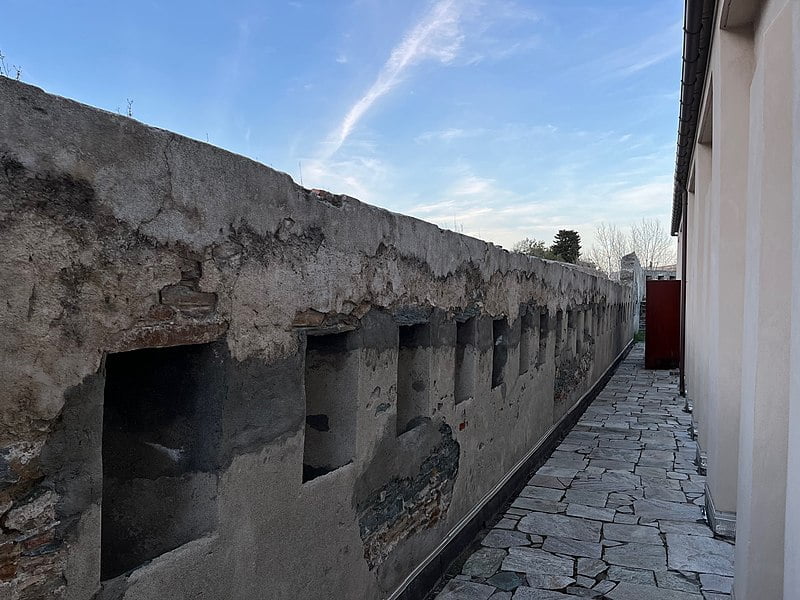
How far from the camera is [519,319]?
5832 mm

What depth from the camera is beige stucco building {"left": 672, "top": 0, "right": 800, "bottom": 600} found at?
7.84 feet

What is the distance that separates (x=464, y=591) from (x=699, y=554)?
1845 millimetres

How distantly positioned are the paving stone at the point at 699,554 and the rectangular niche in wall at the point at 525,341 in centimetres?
197

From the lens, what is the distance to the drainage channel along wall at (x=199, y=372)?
1.51m

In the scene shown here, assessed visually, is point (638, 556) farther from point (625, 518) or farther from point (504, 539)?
point (504, 539)

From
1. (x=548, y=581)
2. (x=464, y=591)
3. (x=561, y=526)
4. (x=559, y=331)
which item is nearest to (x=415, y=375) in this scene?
(x=464, y=591)

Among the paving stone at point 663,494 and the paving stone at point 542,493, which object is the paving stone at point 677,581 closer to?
the paving stone at point 542,493

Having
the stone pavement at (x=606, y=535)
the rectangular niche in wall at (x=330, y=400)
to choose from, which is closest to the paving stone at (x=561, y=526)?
the stone pavement at (x=606, y=535)

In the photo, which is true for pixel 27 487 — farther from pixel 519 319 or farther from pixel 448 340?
pixel 519 319

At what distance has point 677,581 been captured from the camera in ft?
13.3

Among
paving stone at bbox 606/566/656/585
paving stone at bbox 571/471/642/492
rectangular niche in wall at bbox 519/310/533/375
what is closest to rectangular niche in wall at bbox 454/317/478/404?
paving stone at bbox 606/566/656/585

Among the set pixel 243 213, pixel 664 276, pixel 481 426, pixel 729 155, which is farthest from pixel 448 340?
pixel 664 276

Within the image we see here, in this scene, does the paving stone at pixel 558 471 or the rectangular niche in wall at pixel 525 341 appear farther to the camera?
→ the paving stone at pixel 558 471

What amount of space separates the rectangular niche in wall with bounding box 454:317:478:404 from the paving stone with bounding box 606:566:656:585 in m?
1.50
